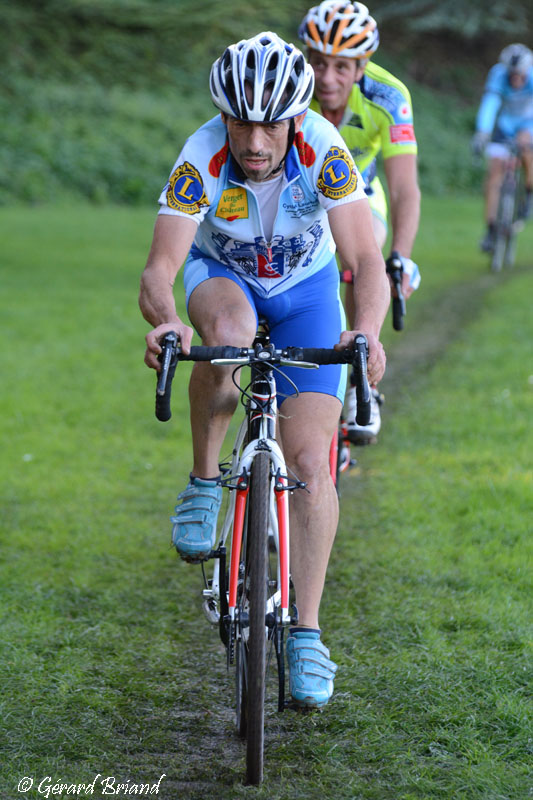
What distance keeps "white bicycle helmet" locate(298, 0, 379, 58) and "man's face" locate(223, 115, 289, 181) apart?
1842 mm

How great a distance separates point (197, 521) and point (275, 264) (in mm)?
1036

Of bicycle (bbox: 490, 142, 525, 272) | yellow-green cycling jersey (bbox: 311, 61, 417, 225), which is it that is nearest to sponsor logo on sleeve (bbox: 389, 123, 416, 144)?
yellow-green cycling jersey (bbox: 311, 61, 417, 225)

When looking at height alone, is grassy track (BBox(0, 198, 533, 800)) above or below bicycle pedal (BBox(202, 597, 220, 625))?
below

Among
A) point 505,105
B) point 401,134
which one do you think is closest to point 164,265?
point 401,134

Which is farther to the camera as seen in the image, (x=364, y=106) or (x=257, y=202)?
(x=364, y=106)

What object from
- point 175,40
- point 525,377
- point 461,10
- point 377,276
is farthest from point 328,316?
point 461,10

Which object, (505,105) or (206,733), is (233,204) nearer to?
(206,733)

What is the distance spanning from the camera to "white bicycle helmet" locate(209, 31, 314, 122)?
3.60 meters

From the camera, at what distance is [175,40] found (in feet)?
92.3

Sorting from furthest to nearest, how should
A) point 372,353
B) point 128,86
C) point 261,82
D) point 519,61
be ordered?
1. point 128,86
2. point 519,61
3. point 261,82
4. point 372,353

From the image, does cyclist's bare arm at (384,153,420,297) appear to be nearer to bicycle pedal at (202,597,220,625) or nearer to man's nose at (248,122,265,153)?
man's nose at (248,122,265,153)

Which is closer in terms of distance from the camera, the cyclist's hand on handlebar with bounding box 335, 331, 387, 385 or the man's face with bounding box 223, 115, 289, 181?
the cyclist's hand on handlebar with bounding box 335, 331, 387, 385

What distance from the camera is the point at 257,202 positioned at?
3.85m

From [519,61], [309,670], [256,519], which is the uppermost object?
[519,61]
